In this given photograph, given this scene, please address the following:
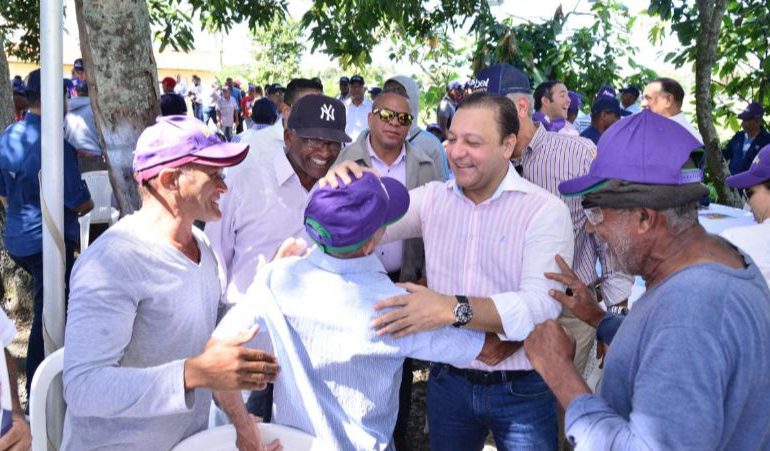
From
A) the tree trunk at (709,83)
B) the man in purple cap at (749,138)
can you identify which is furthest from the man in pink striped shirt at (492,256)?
the man in purple cap at (749,138)

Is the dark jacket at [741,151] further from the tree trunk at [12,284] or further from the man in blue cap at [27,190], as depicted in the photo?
the tree trunk at [12,284]

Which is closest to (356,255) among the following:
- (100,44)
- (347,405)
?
(347,405)

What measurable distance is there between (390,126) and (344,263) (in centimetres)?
195

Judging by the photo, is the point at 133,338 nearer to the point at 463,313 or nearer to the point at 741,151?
the point at 463,313

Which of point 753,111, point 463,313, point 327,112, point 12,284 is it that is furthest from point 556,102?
point 12,284

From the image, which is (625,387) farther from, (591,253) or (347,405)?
(591,253)

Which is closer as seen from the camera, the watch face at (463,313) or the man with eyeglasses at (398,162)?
the watch face at (463,313)

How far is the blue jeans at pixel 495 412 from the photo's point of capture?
7.49 ft

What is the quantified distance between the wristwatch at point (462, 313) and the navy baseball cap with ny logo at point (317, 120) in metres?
1.31

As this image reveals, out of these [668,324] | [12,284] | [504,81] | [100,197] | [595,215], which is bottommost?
[12,284]

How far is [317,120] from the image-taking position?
3.04 m

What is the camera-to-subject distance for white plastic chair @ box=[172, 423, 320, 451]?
1898mm

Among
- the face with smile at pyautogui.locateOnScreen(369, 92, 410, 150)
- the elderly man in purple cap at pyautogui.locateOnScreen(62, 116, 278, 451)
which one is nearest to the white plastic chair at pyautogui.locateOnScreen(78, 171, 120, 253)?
the face with smile at pyautogui.locateOnScreen(369, 92, 410, 150)

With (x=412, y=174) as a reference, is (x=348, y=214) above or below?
above
